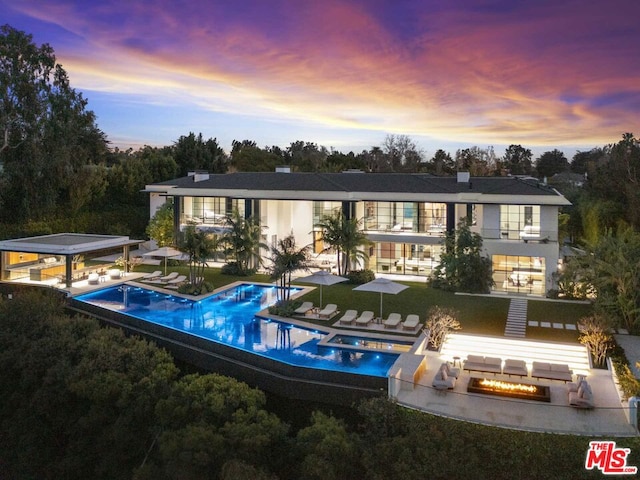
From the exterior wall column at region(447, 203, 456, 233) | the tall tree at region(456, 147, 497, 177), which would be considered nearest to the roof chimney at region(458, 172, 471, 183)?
the exterior wall column at region(447, 203, 456, 233)

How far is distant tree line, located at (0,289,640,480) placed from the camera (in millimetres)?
13555

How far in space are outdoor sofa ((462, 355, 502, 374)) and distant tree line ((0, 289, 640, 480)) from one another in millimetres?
3418

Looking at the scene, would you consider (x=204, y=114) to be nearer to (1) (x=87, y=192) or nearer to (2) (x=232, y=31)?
(1) (x=87, y=192)

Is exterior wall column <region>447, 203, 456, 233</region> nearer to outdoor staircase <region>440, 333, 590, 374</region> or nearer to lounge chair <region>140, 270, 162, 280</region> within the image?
outdoor staircase <region>440, 333, 590, 374</region>

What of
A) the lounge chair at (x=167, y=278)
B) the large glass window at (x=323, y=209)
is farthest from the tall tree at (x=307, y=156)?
the lounge chair at (x=167, y=278)

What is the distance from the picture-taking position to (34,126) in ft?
131

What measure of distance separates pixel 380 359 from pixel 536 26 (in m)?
20.9

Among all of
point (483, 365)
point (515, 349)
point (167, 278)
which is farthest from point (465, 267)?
point (167, 278)

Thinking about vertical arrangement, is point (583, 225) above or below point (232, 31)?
below

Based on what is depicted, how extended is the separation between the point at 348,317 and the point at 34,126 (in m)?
29.3

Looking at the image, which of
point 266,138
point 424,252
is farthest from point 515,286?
point 266,138

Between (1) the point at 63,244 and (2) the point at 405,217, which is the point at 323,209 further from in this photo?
(1) the point at 63,244

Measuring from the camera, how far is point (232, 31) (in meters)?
33.5

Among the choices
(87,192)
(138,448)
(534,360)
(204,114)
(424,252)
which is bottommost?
(138,448)
